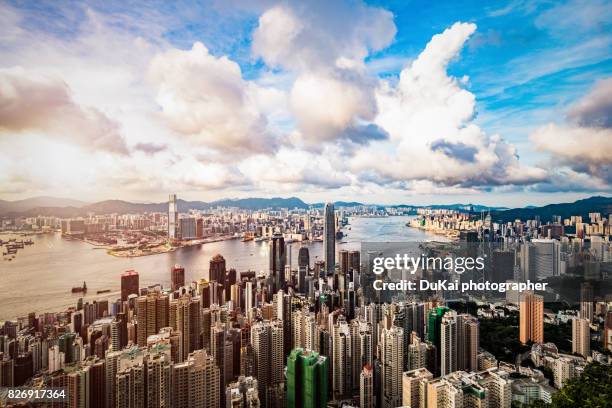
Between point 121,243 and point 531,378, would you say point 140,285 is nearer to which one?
point 121,243

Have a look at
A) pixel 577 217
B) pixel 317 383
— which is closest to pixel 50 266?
pixel 317 383

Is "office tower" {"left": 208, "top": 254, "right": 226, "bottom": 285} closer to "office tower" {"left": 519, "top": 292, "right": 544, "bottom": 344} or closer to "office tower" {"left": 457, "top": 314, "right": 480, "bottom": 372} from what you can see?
"office tower" {"left": 457, "top": 314, "right": 480, "bottom": 372}

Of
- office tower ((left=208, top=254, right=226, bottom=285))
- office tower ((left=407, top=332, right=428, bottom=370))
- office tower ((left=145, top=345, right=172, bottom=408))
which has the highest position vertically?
office tower ((left=208, top=254, right=226, bottom=285))

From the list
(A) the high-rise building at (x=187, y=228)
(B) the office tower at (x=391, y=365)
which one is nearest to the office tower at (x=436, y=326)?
(B) the office tower at (x=391, y=365)

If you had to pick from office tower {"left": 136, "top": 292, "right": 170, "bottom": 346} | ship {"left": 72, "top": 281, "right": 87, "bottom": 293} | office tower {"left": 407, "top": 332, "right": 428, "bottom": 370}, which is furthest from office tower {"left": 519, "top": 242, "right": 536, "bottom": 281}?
ship {"left": 72, "top": 281, "right": 87, "bottom": 293}

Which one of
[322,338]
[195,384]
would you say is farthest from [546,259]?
[195,384]

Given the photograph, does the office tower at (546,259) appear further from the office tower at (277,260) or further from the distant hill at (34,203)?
the distant hill at (34,203)
